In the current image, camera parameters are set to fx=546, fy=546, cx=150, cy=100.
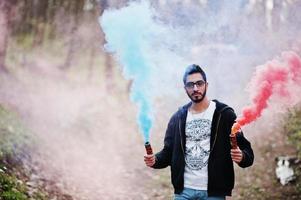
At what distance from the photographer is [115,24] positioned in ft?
17.4

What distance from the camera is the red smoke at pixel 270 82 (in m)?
4.32

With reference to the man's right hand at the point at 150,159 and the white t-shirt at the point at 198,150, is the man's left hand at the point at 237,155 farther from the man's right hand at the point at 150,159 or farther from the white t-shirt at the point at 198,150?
the man's right hand at the point at 150,159

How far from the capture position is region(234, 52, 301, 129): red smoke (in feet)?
14.2

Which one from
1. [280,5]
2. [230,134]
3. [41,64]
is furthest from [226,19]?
[41,64]

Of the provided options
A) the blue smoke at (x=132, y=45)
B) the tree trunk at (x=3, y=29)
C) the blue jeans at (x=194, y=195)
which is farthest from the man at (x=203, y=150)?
the tree trunk at (x=3, y=29)

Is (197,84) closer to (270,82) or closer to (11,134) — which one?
(270,82)

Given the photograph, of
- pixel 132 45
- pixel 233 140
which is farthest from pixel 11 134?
pixel 233 140

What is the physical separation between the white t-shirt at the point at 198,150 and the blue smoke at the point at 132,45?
0.87 metres

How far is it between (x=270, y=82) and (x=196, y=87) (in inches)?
31.0

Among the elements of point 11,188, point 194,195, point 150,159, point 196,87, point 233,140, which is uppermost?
point 196,87

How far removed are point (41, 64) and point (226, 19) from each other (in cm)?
568

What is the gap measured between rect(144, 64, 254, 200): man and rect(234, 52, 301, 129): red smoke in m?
0.17

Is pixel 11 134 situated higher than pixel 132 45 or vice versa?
pixel 132 45

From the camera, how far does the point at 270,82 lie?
15.1ft
